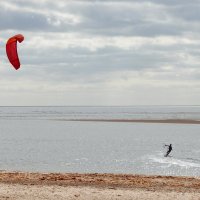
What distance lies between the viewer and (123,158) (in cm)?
3538

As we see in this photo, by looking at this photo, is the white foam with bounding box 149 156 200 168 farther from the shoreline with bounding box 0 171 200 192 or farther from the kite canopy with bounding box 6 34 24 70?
the kite canopy with bounding box 6 34 24 70

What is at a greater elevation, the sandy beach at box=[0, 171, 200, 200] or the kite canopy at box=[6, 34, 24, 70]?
the kite canopy at box=[6, 34, 24, 70]

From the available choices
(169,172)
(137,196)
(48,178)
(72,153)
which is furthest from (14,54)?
(72,153)

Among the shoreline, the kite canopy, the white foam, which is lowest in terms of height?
the white foam

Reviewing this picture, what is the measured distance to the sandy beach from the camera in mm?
15656

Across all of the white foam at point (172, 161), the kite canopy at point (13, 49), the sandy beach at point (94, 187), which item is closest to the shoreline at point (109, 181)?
the sandy beach at point (94, 187)

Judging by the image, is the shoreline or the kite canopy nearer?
the shoreline

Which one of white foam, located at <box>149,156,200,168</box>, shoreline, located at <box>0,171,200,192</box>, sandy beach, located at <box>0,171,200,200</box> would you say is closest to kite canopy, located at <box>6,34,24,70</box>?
shoreline, located at <box>0,171,200,192</box>

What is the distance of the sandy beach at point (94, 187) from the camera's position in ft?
51.4

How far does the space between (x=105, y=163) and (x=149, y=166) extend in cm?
323

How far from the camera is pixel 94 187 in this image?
677 inches

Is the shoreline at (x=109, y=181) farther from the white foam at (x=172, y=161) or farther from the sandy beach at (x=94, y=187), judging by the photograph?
the white foam at (x=172, y=161)

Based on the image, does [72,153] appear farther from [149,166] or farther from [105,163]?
[149,166]

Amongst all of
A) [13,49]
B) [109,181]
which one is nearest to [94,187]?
[109,181]
